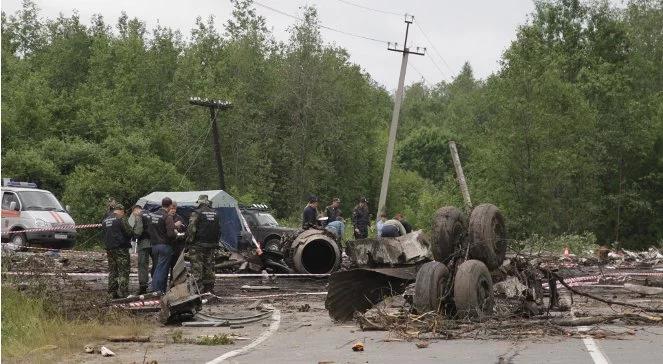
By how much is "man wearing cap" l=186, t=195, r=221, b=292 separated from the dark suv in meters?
11.1

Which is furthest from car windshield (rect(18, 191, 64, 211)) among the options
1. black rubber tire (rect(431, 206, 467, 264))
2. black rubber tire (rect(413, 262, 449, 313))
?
black rubber tire (rect(413, 262, 449, 313))

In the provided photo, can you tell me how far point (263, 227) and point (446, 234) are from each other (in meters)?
17.5

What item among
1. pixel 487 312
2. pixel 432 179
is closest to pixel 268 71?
pixel 432 179

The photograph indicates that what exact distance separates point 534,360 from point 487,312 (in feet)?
12.9

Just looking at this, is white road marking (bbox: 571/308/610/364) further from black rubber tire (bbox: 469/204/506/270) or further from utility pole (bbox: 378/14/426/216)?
utility pole (bbox: 378/14/426/216)

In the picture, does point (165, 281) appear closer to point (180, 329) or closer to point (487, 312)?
point (180, 329)

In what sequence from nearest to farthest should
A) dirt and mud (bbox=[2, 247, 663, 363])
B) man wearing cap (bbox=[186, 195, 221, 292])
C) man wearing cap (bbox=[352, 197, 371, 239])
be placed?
dirt and mud (bbox=[2, 247, 663, 363]), man wearing cap (bbox=[186, 195, 221, 292]), man wearing cap (bbox=[352, 197, 371, 239])

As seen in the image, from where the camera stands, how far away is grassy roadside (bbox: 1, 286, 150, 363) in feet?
39.5

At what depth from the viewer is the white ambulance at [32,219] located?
107 feet

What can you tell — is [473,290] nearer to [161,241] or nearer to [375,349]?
[375,349]

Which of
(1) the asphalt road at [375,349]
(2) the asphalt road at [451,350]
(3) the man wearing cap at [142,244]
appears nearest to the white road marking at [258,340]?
(1) the asphalt road at [375,349]

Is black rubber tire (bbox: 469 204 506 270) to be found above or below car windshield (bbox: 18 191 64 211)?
above

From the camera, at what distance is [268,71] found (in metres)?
72.4

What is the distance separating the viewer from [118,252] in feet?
62.9
